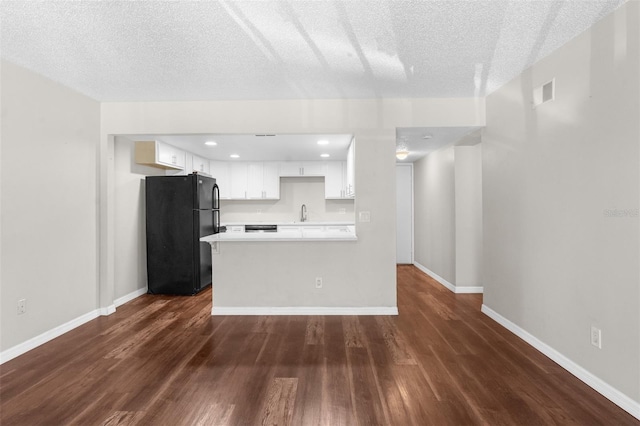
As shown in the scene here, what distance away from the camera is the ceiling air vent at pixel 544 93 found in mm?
2488

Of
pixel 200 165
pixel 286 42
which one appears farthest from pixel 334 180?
pixel 286 42

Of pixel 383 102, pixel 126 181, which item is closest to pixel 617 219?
pixel 383 102

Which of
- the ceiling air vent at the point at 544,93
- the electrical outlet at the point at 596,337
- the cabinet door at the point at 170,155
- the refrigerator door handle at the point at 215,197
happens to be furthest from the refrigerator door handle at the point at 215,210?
the electrical outlet at the point at 596,337

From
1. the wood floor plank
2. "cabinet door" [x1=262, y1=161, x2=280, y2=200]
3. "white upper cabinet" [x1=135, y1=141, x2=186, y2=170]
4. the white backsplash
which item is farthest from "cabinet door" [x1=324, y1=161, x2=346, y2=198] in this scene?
the wood floor plank

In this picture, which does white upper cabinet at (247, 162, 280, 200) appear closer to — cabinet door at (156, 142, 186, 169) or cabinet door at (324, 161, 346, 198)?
cabinet door at (324, 161, 346, 198)

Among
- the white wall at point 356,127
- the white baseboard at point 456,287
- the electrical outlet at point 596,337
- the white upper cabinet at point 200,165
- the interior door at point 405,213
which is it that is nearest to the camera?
the electrical outlet at point 596,337

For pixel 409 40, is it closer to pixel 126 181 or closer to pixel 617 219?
pixel 617 219

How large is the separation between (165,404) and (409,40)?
9.81 feet

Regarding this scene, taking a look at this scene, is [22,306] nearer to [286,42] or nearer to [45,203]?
[45,203]

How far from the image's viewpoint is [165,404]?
196cm

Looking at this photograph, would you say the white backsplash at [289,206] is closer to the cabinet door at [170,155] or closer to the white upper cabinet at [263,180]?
the white upper cabinet at [263,180]

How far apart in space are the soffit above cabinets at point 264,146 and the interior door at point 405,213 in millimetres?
1465

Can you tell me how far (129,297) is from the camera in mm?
4297

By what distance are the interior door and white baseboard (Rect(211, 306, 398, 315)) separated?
3.30 m
